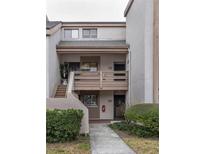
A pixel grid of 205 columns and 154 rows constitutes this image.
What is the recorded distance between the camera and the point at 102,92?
83.0ft

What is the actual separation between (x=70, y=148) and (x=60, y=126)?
1.23 metres

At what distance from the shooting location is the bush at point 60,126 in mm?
11250

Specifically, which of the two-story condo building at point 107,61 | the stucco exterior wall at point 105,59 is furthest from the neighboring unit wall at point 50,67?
the stucco exterior wall at point 105,59

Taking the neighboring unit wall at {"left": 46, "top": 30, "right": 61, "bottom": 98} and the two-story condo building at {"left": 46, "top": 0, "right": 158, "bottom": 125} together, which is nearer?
the two-story condo building at {"left": 46, "top": 0, "right": 158, "bottom": 125}

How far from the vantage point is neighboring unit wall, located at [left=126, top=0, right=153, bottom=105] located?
1669 cm

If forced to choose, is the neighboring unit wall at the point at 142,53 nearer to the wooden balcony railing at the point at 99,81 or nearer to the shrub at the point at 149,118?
the wooden balcony railing at the point at 99,81

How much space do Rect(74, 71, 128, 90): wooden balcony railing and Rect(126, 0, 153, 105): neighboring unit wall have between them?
1.64m

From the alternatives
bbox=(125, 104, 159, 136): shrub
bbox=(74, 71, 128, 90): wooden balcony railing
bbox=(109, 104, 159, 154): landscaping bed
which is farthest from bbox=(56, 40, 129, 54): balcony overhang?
bbox=(125, 104, 159, 136): shrub

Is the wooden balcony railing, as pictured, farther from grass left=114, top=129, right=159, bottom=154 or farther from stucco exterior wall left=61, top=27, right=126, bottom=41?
grass left=114, top=129, right=159, bottom=154

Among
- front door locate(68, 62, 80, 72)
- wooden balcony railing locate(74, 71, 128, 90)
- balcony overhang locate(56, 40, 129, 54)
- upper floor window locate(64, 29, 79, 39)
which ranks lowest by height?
wooden balcony railing locate(74, 71, 128, 90)

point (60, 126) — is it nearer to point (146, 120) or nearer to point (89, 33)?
point (146, 120)

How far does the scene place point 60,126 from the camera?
1127 cm
